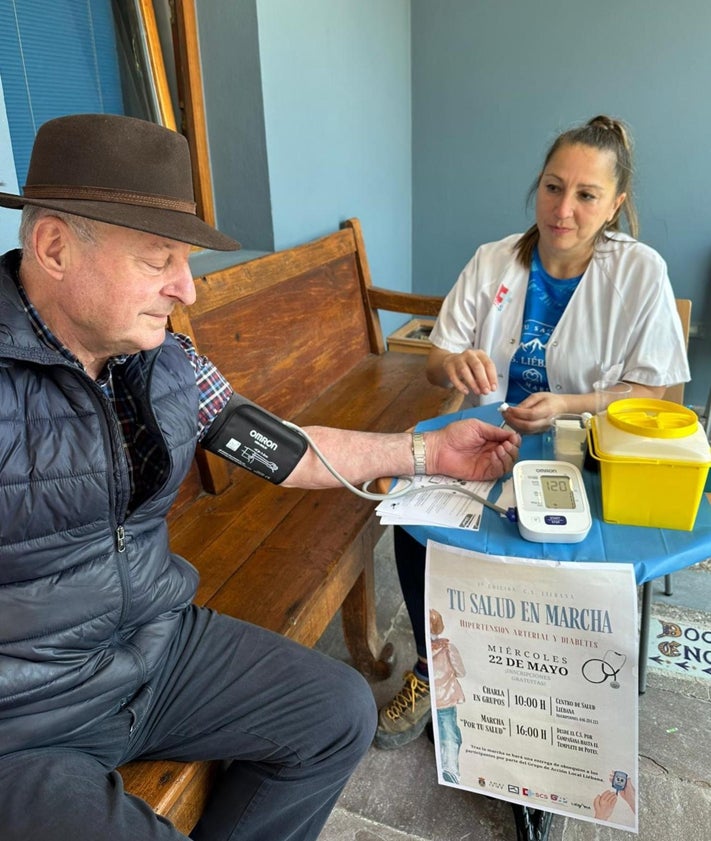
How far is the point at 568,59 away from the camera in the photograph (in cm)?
338

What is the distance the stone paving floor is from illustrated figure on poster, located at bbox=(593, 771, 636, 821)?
205mm

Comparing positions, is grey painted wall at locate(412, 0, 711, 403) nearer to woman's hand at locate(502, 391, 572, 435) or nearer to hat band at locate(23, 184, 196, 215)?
woman's hand at locate(502, 391, 572, 435)

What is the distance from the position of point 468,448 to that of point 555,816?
2.93 ft

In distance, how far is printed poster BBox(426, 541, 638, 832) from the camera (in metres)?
1.21

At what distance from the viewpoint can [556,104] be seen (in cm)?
346

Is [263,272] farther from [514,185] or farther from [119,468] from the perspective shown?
[514,185]

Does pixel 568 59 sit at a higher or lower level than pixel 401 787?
higher

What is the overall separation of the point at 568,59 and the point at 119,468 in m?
3.28

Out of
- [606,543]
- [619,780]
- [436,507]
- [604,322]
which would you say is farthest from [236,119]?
[619,780]

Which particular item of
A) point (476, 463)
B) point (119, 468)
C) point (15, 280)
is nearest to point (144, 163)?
point (15, 280)

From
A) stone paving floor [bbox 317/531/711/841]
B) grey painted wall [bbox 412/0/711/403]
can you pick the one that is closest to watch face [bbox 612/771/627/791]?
stone paving floor [bbox 317/531/711/841]

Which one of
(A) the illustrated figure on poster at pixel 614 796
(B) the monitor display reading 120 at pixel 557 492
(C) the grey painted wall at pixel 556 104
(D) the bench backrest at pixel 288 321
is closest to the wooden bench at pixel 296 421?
(D) the bench backrest at pixel 288 321

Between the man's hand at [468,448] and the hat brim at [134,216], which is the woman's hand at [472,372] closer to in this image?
the man's hand at [468,448]

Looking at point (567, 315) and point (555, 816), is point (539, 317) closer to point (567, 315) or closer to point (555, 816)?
point (567, 315)
